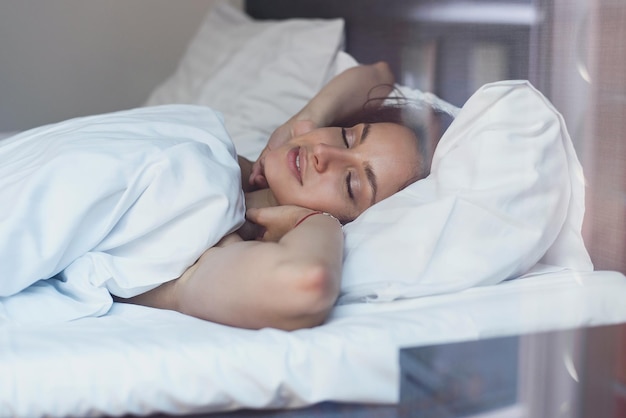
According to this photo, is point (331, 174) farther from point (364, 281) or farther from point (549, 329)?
point (549, 329)

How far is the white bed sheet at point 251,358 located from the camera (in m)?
0.67

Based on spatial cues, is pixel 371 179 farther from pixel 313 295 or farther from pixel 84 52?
pixel 84 52

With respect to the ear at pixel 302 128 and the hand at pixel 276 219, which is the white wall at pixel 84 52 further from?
the hand at pixel 276 219

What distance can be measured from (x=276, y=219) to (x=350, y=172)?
0.12 metres

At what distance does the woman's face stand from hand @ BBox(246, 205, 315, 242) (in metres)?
0.04

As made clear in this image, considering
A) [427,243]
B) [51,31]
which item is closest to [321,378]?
[427,243]

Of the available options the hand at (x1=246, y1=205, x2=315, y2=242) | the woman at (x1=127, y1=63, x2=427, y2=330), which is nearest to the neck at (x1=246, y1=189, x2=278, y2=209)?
the woman at (x1=127, y1=63, x2=427, y2=330)

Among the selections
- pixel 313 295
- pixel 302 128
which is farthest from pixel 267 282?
pixel 302 128

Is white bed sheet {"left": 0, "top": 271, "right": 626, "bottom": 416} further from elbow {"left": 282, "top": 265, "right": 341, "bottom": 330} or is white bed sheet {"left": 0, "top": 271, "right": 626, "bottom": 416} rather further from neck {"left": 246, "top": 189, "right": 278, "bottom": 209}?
neck {"left": 246, "top": 189, "right": 278, "bottom": 209}

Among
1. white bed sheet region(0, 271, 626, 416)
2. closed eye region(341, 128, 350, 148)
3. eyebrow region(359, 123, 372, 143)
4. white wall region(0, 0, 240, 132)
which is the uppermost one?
eyebrow region(359, 123, 372, 143)

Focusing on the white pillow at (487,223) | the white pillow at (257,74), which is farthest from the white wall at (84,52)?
the white pillow at (487,223)

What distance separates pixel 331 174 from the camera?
41.2 inches

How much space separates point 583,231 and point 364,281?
25 cm

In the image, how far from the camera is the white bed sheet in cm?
67
